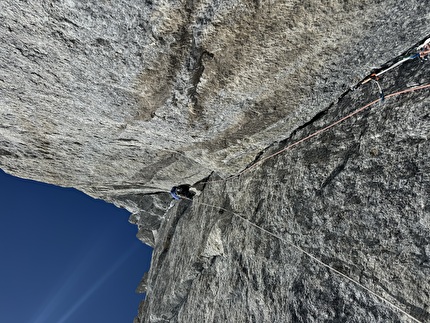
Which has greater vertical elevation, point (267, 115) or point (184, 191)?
point (267, 115)

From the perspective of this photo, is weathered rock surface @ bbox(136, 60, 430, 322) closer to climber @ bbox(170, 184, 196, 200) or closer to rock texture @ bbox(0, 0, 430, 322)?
rock texture @ bbox(0, 0, 430, 322)

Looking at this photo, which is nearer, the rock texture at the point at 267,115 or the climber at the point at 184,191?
the rock texture at the point at 267,115

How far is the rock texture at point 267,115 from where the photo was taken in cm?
296

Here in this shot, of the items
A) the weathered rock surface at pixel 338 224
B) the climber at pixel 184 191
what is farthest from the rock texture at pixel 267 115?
the climber at pixel 184 191

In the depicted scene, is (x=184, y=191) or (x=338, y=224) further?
(x=184, y=191)

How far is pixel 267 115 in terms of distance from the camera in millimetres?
4406

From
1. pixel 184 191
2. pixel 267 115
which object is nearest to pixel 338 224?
pixel 267 115

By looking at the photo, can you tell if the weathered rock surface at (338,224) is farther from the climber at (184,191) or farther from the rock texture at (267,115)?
the climber at (184,191)

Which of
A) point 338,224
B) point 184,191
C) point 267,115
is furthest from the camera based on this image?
point 184,191

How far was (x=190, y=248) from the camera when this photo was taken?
7504 millimetres

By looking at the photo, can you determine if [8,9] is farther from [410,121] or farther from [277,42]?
[410,121]

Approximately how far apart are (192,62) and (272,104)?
50.1 inches

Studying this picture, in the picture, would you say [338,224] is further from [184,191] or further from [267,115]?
[184,191]

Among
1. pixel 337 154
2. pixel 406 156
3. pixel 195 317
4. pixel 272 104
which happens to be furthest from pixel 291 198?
pixel 195 317
